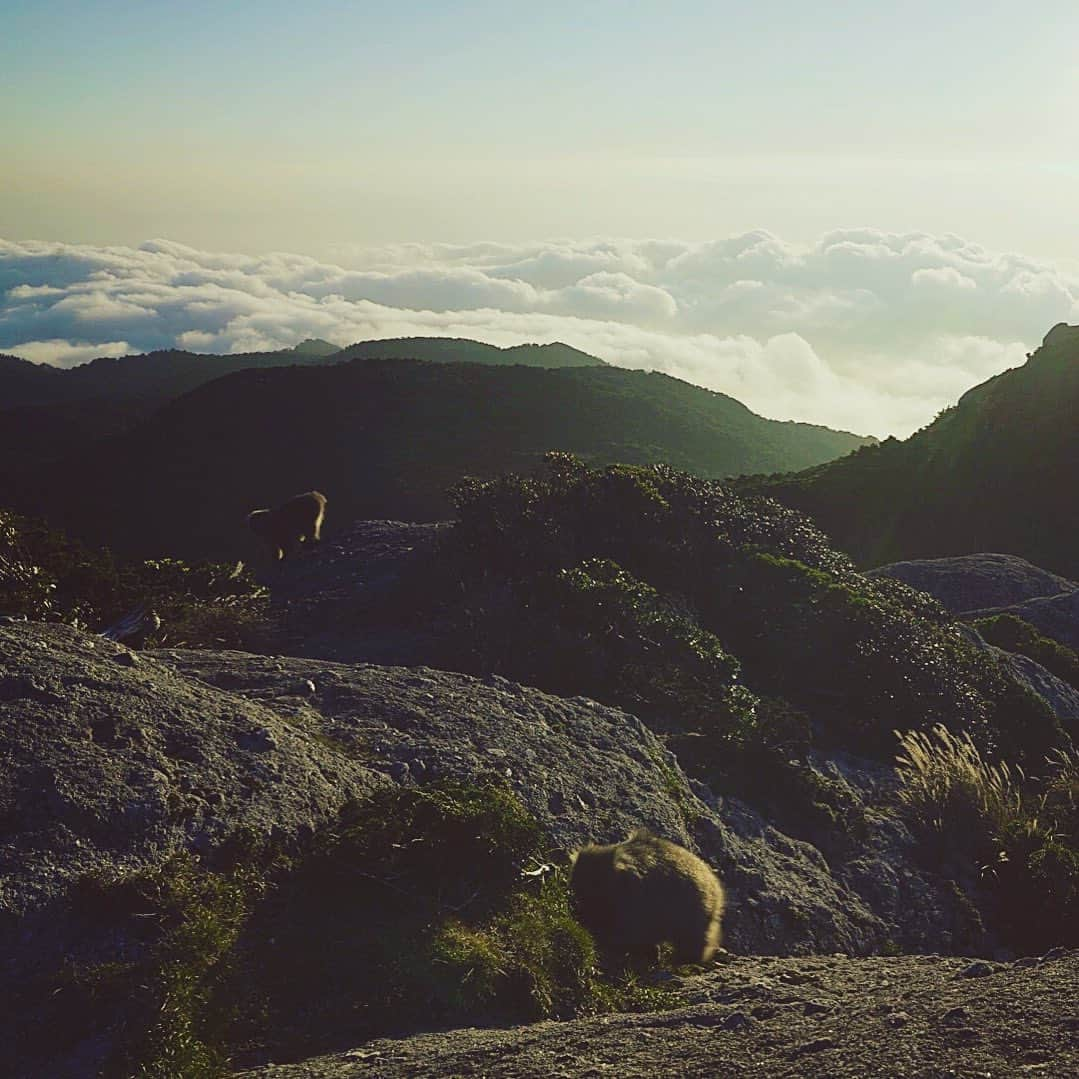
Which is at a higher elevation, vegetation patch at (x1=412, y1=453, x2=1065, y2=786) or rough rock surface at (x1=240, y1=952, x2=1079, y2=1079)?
vegetation patch at (x1=412, y1=453, x2=1065, y2=786)

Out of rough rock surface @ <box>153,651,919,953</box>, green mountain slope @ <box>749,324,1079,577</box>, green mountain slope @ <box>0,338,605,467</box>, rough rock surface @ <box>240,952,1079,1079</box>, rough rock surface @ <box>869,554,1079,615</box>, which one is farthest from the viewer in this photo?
green mountain slope @ <box>0,338,605,467</box>

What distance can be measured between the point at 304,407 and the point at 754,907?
85.4 meters

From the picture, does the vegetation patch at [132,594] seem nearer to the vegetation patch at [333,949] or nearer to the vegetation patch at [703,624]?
the vegetation patch at [703,624]

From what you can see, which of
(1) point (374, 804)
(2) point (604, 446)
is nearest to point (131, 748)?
(1) point (374, 804)

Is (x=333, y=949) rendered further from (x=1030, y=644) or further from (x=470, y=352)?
(x=470, y=352)

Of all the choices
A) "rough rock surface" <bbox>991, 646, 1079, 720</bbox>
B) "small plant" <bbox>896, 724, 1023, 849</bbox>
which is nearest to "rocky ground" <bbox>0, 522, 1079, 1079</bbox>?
"small plant" <bbox>896, 724, 1023, 849</bbox>

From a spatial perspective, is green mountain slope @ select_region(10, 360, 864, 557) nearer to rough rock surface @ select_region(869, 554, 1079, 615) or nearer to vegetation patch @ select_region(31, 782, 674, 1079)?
rough rock surface @ select_region(869, 554, 1079, 615)

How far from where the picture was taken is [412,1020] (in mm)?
4980

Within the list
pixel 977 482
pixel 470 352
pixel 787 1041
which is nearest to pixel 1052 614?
pixel 787 1041

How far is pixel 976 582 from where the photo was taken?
23531mm

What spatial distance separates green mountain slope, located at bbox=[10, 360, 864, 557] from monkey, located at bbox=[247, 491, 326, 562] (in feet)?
126

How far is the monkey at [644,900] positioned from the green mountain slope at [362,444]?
167 ft

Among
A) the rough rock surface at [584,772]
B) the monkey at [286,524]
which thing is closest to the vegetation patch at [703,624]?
the rough rock surface at [584,772]

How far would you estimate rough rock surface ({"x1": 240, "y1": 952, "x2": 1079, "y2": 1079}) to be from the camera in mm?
4324
